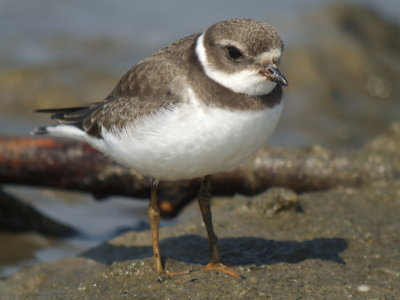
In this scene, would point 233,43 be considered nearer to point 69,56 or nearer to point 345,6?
point 69,56

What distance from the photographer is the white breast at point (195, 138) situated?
4891 mm

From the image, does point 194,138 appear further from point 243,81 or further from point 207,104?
point 243,81

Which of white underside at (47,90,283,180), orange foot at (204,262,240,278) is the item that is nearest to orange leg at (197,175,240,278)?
orange foot at (204,262,240,278)

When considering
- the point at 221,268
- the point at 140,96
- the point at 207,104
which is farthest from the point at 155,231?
the point at 207,104

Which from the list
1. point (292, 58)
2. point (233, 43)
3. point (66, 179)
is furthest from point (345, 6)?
point (233, 43)

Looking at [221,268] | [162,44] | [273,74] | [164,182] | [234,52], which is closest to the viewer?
[273,74]

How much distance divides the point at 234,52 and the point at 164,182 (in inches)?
112

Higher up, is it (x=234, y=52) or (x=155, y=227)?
(x=234, y=52)

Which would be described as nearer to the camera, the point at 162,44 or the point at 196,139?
the point at 196,139

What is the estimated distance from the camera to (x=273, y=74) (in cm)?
488

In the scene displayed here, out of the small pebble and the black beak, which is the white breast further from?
the small pebble

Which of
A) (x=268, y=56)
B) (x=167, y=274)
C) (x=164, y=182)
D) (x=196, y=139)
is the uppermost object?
(x=268, y=56)

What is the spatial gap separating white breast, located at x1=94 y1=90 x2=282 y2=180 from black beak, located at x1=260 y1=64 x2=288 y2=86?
246 millimetres

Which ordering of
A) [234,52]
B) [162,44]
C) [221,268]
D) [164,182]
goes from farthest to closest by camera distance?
[162,44]
[164,182]
[221,268]
[234,52]
